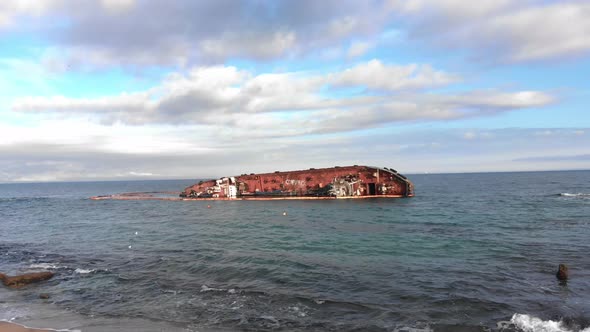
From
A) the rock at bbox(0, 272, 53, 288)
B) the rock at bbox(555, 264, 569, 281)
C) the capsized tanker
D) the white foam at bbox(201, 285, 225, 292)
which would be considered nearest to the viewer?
the white foam at bbox(201, 285, 225, 292)

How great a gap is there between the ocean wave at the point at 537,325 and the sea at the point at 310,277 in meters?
0.03

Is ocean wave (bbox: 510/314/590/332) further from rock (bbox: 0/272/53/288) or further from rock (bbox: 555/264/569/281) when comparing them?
rock (bbox: 0/272/53/288)

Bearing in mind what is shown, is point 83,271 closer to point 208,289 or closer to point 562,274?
point 208,289

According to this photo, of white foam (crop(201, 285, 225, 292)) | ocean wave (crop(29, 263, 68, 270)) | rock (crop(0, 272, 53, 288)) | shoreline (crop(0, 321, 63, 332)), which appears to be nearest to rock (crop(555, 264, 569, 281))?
white foam (crop(201, 285, 225, 292))

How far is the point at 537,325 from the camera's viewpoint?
996cm

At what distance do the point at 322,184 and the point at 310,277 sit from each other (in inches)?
1166

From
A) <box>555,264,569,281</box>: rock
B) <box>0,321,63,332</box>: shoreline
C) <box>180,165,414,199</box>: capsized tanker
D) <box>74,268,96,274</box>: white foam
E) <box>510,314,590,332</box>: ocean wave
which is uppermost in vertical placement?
<box>180,165,414,199</box>: capsized tanker

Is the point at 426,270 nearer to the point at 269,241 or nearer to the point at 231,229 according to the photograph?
the point at 269,241

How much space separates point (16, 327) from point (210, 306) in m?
5.81

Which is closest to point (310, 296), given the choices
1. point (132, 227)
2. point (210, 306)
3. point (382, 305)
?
point (382, 305)

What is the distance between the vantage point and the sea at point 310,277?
10734mm

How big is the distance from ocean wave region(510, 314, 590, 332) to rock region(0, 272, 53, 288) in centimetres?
1892

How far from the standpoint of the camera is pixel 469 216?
3366 centimetres

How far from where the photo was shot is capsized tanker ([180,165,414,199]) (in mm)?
43156
